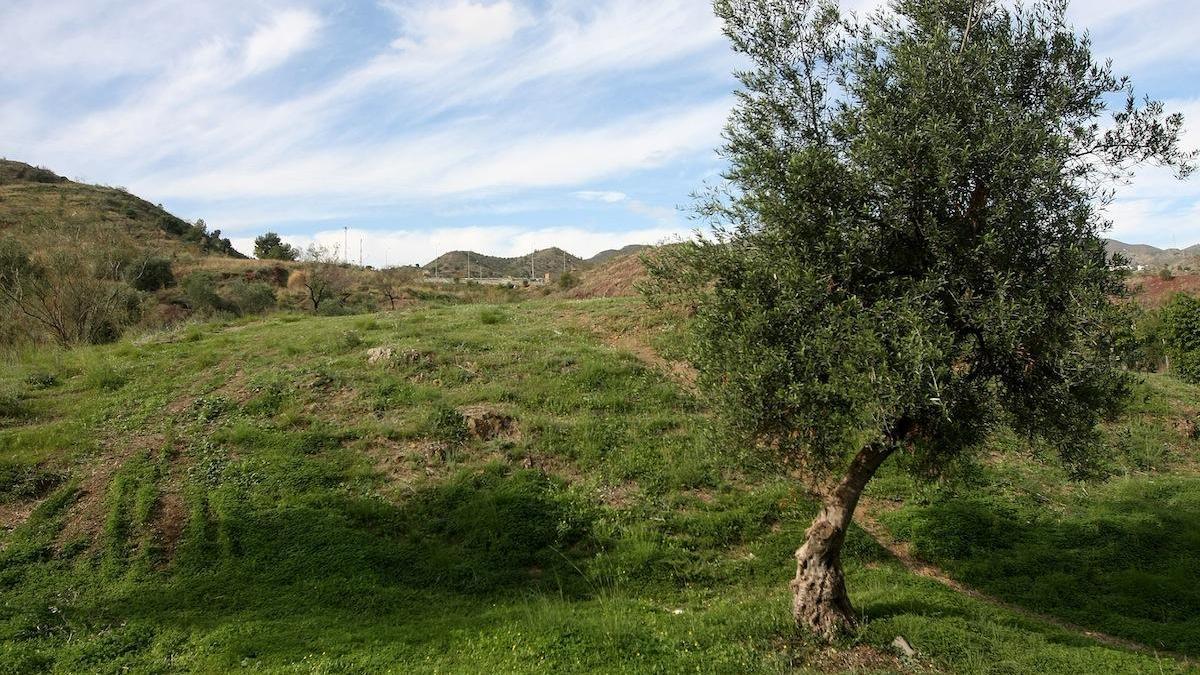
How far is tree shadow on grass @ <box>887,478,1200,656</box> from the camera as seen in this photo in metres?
9.71

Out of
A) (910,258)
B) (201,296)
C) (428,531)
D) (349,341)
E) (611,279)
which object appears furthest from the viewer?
(201,296)

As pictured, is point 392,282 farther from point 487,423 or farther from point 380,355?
point 487,423

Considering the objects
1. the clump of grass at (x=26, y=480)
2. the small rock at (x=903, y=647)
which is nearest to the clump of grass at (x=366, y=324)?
the clump of grass at (x=26, y=480)

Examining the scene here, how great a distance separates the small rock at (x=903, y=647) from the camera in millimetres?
7930

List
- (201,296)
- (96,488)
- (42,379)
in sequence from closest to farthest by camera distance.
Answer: (96,488) < (42,379) < (201,296)

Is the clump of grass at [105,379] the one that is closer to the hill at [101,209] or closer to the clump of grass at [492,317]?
the clump of grass at [492,317]

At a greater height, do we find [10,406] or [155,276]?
[155,276]

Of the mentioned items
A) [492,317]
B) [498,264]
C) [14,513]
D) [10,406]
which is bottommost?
[14,513]

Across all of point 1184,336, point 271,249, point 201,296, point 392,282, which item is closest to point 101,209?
point 271,249

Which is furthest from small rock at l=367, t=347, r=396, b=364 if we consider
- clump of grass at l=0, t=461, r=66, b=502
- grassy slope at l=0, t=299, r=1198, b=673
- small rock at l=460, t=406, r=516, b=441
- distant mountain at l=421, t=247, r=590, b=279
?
distant mountain at l=421, t=247, r=590, b=279

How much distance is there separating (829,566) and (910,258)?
12.6 ft

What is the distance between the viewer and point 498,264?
98.2 meters

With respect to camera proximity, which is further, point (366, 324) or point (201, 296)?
point (201, 296)

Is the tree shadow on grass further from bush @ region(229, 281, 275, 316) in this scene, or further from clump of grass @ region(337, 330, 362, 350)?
bush @ region(229, 281, 275, 316)
